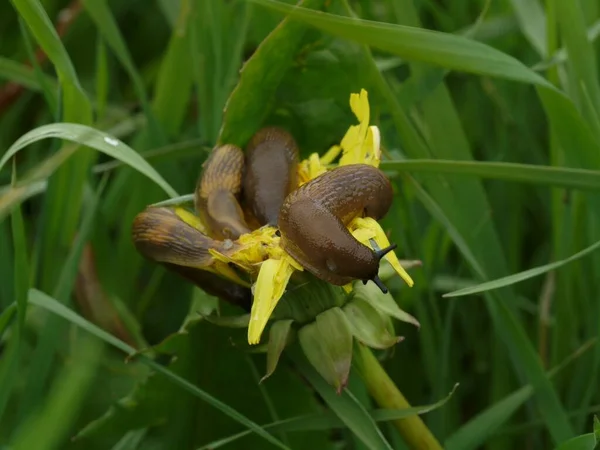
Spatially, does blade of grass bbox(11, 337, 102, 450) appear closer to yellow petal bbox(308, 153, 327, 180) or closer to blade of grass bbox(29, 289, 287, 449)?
blade of grass bbox(29, 289, 287, 449)

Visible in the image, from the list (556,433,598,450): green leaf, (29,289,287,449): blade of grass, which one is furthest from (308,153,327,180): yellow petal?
(556,433,598,450): green leaf

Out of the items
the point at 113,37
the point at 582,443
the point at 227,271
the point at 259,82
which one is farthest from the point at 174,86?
the point at 582,443

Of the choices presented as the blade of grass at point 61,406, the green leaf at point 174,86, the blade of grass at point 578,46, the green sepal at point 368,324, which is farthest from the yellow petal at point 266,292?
the green leaf at point 174,86

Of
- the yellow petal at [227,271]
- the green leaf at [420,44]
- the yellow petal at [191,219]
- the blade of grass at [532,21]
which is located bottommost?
the yellow petal at [227,271]

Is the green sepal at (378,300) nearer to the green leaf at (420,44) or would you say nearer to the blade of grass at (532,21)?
the green leaf at (420,44)

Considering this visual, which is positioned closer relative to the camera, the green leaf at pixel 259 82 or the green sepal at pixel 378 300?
the green sepal at pixel 378 300

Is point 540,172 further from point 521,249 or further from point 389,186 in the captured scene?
point 521,249
